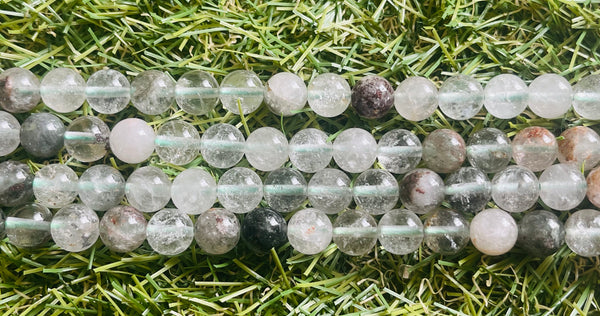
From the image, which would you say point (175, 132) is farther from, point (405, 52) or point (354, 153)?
point (405, 52)

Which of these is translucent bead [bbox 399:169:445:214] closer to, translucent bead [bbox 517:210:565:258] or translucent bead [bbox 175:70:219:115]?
translucent bead [bbox 517:210:565:258]

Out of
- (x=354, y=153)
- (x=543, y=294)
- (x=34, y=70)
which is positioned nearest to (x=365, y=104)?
(x=354, y=153)

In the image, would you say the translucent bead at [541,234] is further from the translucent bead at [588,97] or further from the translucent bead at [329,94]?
the translucent bead at [329,94]

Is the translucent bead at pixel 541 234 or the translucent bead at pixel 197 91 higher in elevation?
the translucent bead at pixel 197 91

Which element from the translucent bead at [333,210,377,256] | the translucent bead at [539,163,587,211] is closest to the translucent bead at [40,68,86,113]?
the translucent bead at [333,210,377,256]

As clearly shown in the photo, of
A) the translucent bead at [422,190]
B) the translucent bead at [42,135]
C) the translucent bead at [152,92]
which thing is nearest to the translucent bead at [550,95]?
the translucent bead at [422,190]

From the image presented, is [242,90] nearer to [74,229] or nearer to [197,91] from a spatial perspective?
[197,91]
